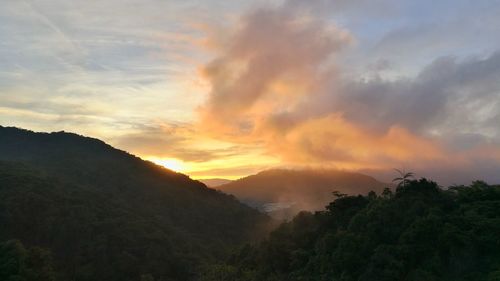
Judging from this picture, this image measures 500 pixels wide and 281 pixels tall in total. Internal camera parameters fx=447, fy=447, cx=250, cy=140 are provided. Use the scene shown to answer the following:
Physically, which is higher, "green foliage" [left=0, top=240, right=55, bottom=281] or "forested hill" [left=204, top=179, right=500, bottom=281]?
"forested hill" [left=204, top=179, right=500, bottom=281]

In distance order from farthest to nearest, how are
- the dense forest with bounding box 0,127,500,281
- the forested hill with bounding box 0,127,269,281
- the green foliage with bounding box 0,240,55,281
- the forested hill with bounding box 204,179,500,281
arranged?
1. the forested hill with bounding box 0,127,269,281
2. the green foliage with bounding box 0,240,55,281
3. the dense forest with bounding box 0,127,500,281
4. the forested hill with bounding box 204,179,500,281

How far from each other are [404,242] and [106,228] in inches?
3403

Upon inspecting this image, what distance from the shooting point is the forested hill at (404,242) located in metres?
30.9

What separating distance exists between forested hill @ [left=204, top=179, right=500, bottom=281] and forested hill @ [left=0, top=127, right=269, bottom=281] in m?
38.7

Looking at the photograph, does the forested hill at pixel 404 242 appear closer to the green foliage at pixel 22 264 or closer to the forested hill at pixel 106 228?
the green foliage at pixel 22 264

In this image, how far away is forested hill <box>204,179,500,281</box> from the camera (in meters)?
30.9

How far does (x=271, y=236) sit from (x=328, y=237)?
1330 centimetres

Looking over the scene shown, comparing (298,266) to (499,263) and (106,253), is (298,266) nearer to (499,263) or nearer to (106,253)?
(499,263)

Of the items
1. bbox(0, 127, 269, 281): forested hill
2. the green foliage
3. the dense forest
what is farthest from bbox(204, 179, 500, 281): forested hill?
bbox(0, 127, 269, 281): forested hill

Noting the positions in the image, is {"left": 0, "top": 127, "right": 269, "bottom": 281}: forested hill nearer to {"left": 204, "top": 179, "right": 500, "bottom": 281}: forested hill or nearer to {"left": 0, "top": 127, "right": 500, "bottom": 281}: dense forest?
{"left": 0, "top": 127, "right": 500, "bottom": 281}: dense forest

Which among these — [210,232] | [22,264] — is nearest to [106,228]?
[210,232]

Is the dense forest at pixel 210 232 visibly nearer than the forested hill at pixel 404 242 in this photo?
No

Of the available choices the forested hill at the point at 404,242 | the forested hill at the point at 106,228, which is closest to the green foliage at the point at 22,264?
the forested hill at the point at 106,228

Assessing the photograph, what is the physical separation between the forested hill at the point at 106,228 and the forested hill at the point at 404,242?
38.7 meters
